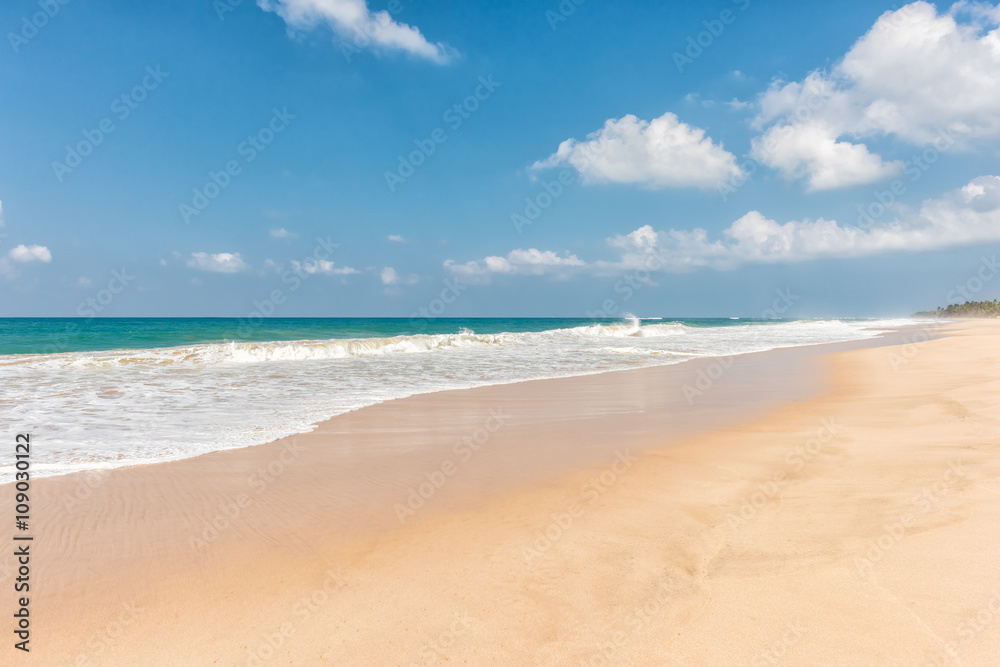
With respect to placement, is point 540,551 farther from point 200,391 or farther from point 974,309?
point 974,309

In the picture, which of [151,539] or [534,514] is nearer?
[151,539]

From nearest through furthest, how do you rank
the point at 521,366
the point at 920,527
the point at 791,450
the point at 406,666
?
the point at 406,666 < the point at 920,527 < the point at 791,450 < the point at 521,366

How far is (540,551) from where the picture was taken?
3535 mm

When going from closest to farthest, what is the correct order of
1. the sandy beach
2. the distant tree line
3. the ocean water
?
the sandy beach < the ocean water < the distant tree line

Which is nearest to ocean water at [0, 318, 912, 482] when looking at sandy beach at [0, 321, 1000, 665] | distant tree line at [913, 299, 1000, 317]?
sandy beach at [0, 321, 1000, 665]

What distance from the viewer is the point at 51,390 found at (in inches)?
458

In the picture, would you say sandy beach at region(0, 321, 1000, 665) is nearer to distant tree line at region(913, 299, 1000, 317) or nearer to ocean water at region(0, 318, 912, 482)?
ocean water at region(0, 318, 912, 482)

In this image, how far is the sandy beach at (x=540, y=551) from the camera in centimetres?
255

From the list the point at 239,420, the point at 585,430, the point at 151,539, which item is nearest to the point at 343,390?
the point at 239,420

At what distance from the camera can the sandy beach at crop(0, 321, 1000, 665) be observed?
2.55 metres

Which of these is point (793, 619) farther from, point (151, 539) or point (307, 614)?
point (151, 539)

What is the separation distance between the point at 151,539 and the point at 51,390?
10871 millimetres

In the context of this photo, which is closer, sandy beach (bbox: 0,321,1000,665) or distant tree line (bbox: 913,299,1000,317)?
sandy beach (bbox: 0,321,1000,665)

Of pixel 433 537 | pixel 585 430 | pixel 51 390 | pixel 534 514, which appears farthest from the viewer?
pixel 51 390
